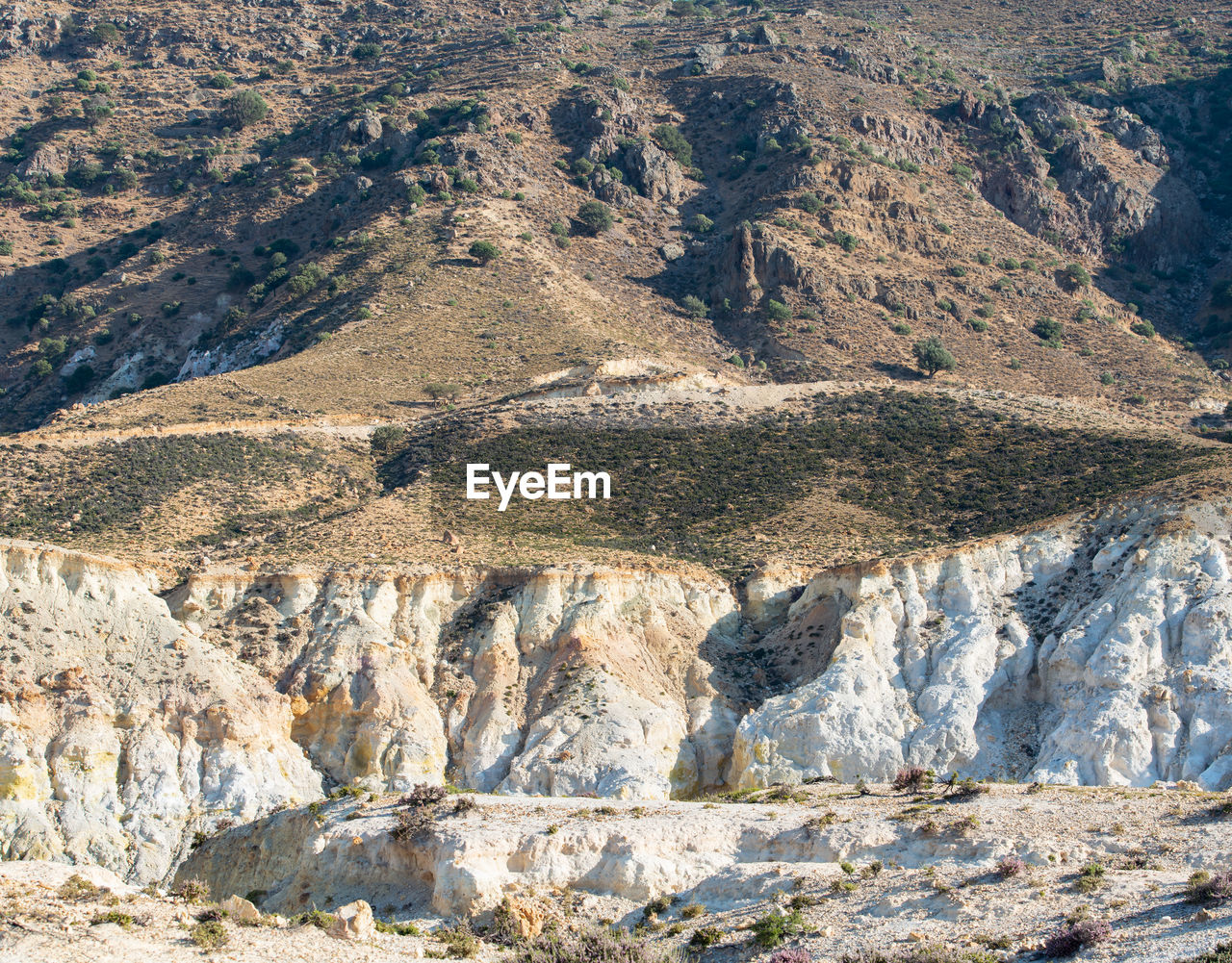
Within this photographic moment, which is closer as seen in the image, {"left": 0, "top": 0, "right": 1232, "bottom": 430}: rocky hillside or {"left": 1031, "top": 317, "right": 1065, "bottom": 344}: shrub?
{"left": 0, "top": 0, "right": 1232, "bottom": 430}: rocky hillside

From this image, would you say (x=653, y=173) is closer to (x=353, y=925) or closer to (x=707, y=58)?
(x=707, y=58)

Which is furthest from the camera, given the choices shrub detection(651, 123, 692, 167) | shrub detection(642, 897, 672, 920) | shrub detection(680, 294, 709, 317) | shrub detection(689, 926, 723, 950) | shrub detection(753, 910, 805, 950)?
shrub detection(651, 123, 692, 167)

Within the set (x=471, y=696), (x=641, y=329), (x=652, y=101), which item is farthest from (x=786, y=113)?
(x=471, y=696)

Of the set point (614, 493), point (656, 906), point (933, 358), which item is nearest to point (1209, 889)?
point (656, 906)

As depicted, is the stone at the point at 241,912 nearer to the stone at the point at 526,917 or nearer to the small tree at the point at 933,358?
the stone at the point at 526,917

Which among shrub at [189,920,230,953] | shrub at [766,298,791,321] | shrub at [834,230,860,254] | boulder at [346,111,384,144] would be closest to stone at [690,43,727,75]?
boulder at [346,111,384,144]

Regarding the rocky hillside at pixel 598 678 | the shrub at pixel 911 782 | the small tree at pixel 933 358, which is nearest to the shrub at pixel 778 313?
the small tree at pixel 933 358

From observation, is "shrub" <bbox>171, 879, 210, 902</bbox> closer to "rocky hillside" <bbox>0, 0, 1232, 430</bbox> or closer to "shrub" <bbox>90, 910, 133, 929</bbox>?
"shrub" <bbox>90, 910, 133, 929</bbox>
